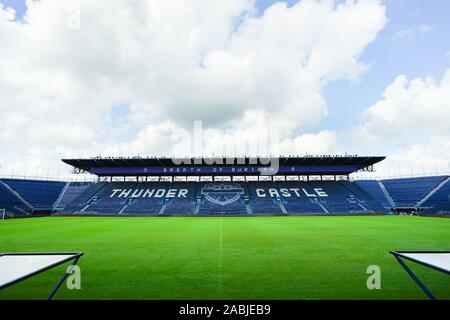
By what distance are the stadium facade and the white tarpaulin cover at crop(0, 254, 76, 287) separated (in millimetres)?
36271

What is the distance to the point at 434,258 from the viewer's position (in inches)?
146

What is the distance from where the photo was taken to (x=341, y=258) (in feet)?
25.4

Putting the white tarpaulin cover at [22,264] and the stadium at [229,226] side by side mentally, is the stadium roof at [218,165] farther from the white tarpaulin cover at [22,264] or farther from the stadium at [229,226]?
the white tarpaulin cover at [22,264]

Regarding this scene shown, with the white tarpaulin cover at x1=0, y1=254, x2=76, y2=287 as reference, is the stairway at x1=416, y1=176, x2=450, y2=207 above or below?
above

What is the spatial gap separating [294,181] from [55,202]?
155 feet

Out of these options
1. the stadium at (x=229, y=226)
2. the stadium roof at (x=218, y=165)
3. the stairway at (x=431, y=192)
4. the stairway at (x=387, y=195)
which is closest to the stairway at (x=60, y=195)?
the stadium at (x=229, y=226)

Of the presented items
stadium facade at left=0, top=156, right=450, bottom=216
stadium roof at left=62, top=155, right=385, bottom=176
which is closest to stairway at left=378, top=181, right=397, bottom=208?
stadium facade at left=0, top=156, right=450, bottom=216

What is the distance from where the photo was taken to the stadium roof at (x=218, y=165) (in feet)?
135

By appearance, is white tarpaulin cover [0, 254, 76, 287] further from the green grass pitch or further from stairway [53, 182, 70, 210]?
stairway [53, 182, 70, 210]

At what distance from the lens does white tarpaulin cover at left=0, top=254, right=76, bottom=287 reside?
117 inches

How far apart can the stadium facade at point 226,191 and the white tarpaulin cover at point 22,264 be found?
36.3 metres

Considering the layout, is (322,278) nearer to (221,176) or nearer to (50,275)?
(50,275)

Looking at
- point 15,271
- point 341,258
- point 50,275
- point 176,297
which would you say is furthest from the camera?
point 341,258
